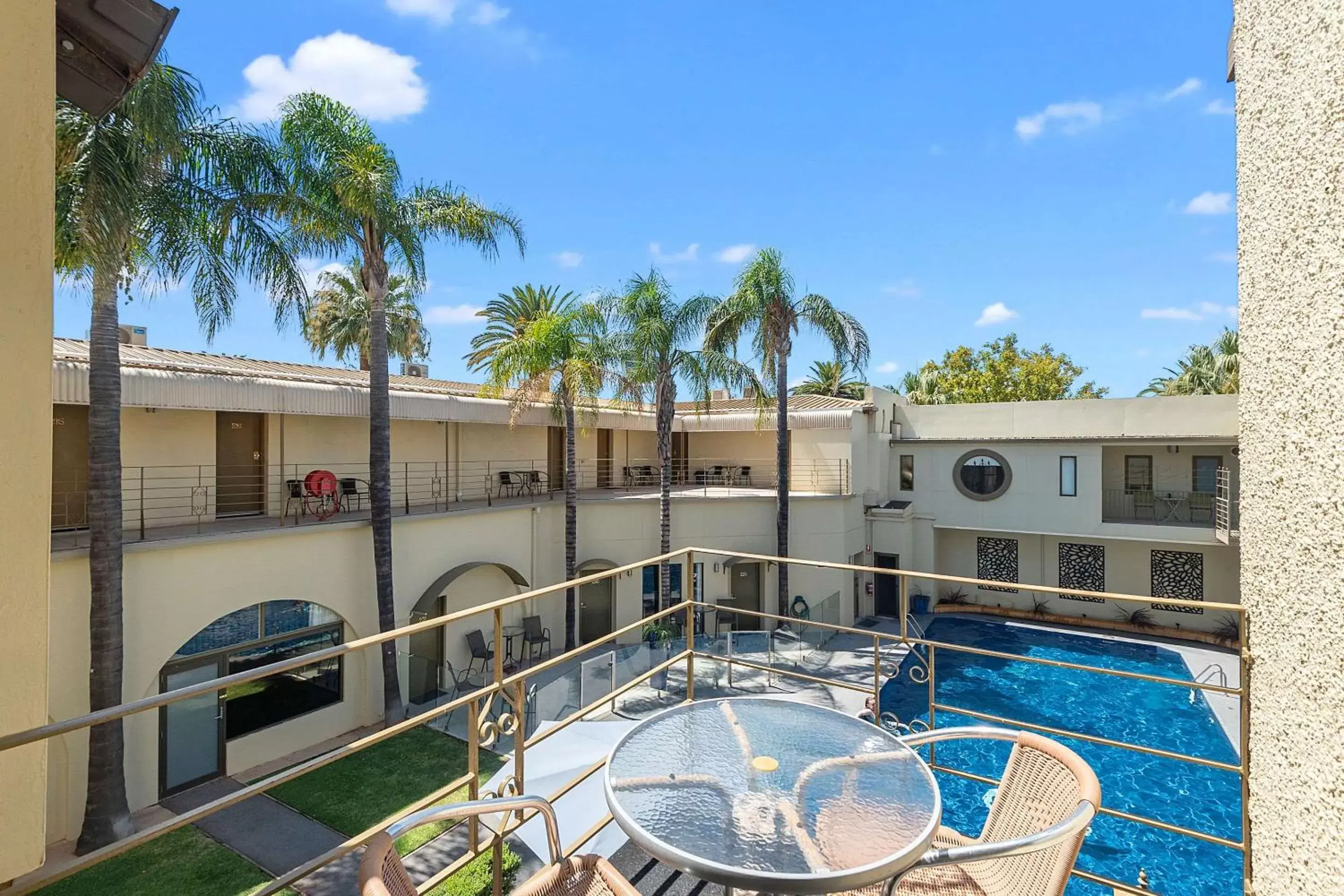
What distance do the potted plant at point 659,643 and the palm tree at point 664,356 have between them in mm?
726

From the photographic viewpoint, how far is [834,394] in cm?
3634

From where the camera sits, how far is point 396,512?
14578mm

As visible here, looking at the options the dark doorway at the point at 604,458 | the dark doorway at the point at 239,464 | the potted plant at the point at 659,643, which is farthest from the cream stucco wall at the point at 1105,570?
the dark doorway at the point at 239,464

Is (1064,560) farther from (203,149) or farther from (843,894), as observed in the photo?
(203,149)

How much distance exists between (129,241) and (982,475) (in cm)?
2311

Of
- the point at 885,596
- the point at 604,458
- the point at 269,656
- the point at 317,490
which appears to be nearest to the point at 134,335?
the point at 317,490

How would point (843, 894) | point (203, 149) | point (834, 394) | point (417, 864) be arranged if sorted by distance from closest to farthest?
point (843, 894)
point (417, 864)
point (203, 149)
point (834, 394)

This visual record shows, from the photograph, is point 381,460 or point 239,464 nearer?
point 381,460

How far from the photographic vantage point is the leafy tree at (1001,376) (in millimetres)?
31375

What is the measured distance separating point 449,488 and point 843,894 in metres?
16.9

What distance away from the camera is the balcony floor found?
10.4 m

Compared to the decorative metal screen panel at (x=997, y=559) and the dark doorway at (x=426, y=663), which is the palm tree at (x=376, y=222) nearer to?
the dark doorway at (x=426, y=663)

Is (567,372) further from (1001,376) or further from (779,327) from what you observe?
(1001,376)

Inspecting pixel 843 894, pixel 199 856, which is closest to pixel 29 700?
pixel 843 894
